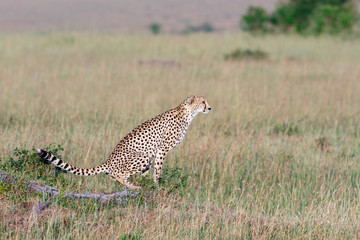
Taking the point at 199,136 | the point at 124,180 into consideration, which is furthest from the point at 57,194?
the point at 199,136

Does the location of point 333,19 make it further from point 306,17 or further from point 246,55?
point 246,55

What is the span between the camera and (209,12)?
63250 mm

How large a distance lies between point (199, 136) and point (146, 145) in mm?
2230

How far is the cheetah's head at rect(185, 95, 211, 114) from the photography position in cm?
535

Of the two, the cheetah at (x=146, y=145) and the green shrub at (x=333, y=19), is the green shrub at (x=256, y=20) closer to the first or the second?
the green shrub at (x=333, y=19)

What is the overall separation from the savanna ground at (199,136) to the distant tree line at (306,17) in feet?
22.9

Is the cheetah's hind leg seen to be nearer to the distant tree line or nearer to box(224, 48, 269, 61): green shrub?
box(224, 48, 269, 61): green shrub

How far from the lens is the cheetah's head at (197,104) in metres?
5.35

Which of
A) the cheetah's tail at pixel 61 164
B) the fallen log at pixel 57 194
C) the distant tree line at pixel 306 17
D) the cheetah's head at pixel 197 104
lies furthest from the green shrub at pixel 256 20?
the fallen log at pixel 57 194

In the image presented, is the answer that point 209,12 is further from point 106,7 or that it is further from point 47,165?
point 47,165

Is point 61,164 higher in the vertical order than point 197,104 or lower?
lower

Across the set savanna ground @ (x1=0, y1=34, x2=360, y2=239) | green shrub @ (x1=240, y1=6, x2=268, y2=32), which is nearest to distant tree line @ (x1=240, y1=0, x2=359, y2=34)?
green shrub @ (x1=240, y1=6, x2=268, y2=32)

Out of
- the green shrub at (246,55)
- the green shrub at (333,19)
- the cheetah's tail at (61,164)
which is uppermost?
the green shrub at (333,19)

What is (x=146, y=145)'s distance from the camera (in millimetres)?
5176
